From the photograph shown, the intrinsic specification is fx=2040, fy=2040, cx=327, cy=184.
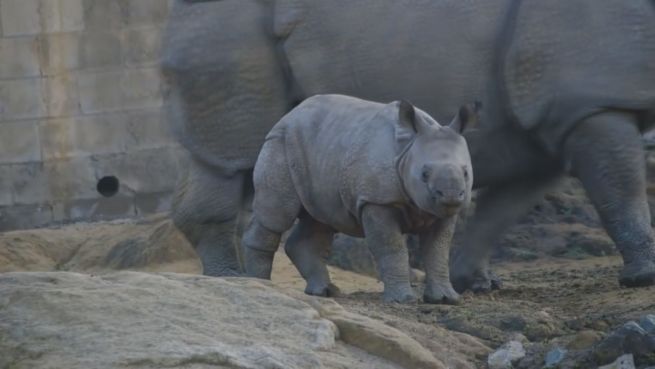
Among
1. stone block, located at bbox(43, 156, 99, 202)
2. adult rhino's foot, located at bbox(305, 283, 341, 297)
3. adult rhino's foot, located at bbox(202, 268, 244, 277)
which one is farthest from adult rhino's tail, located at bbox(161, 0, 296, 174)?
stone block, located at bbox(43, 156, 99, 202)

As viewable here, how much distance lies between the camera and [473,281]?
37.1 ft

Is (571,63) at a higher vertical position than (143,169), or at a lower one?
higher

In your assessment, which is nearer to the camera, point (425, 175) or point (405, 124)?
point (425, 175)

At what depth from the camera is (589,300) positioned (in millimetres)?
9656

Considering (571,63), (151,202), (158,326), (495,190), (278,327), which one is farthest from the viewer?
(151,202)

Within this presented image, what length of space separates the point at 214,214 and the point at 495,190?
1602 millimetres

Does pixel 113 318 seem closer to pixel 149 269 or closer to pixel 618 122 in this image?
pixel 618 122

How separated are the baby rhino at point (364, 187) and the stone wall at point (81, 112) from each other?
298 inches

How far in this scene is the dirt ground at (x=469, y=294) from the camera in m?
8.42

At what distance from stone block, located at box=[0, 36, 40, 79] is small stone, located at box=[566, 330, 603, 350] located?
10.6 meters

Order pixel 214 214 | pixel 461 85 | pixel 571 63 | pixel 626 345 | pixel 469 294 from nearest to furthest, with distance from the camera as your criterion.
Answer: pixel 626 345
pixel 469 294
pixel 571 63
pixel 461 85
pixel 214 214

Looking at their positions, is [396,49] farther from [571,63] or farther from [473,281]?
[473,281]

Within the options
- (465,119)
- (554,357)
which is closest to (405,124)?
(465,119)

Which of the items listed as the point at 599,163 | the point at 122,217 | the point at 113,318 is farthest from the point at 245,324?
the point at 122,217
